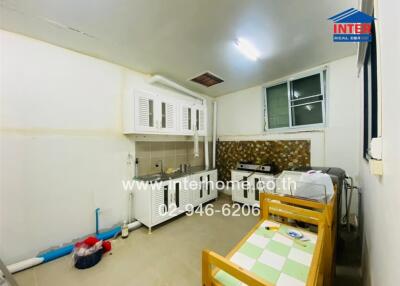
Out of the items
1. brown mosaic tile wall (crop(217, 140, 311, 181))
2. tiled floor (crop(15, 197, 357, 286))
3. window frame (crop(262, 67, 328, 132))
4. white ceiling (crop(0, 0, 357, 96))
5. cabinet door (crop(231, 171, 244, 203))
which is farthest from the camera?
cabinet door (crop(231, 171, 244, 203))

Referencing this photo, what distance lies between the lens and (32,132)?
1.94 metres

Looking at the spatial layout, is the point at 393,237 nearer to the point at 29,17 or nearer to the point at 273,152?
the point at 273,152

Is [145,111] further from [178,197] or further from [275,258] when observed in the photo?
[275,258]

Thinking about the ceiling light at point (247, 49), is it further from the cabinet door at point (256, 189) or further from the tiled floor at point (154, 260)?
the tiled floor at point (154, 260)

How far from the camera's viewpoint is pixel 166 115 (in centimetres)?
296

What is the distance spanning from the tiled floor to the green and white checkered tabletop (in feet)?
2.89

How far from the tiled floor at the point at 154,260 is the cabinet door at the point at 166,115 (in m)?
1.70

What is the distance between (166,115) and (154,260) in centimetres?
217

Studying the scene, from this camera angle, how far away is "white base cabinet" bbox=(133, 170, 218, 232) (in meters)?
2.54

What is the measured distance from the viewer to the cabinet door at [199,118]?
11.6 feet

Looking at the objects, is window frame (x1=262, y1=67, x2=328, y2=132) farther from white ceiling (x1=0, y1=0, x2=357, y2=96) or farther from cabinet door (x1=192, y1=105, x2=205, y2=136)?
cabinet door (x1=192, y1=105, x2=205, y2=136)

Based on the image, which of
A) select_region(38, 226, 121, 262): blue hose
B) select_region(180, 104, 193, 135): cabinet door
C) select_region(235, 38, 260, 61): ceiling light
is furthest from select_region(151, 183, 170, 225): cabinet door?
select_region(235, 38, 260, 61): ceiling light

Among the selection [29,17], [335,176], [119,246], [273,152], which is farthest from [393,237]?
[29,17]

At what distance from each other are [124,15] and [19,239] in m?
2.74
